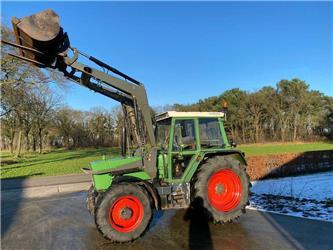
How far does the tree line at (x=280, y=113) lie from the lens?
58.4 meters

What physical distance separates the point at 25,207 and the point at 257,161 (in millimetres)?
9497

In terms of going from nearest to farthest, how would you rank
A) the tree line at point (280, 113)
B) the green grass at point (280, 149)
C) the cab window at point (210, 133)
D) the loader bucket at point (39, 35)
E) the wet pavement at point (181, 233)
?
1. the loader bucket at point (39, 35)
2. the wet pavement at point (181, 233)
3. the cab window at point (210, 133)
4. the green grass at point (280, 149)
5. the tree line at point (280, 113)

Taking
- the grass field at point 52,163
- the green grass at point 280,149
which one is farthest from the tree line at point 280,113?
the grass field at point 52,163

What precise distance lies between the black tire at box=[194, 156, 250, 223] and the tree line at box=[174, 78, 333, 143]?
50753 millimetres

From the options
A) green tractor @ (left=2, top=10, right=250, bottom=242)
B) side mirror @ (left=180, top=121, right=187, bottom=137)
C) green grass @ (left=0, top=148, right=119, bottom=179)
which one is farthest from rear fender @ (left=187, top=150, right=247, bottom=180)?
green grass @ (left=0, top=148, right=119, bottom=179)

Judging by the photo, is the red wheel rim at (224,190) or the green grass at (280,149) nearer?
the red wheel rim at (224,190)

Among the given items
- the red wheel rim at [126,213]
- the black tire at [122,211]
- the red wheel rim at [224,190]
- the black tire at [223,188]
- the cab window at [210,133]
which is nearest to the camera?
the black tire at [122,211]

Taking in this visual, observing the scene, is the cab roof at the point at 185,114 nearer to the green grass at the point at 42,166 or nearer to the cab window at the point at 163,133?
the cab window at the point at 163,133

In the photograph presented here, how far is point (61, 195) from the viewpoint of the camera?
12.9 m

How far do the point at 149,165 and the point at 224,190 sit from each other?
1.69 m

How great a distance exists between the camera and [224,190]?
734cm

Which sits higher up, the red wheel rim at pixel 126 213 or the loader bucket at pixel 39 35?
the loader bucket at pixel 39 35

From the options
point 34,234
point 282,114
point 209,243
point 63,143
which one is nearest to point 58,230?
point 34,234

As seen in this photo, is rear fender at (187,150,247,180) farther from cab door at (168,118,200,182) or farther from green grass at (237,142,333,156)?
green grass at (237,142,333,156)
